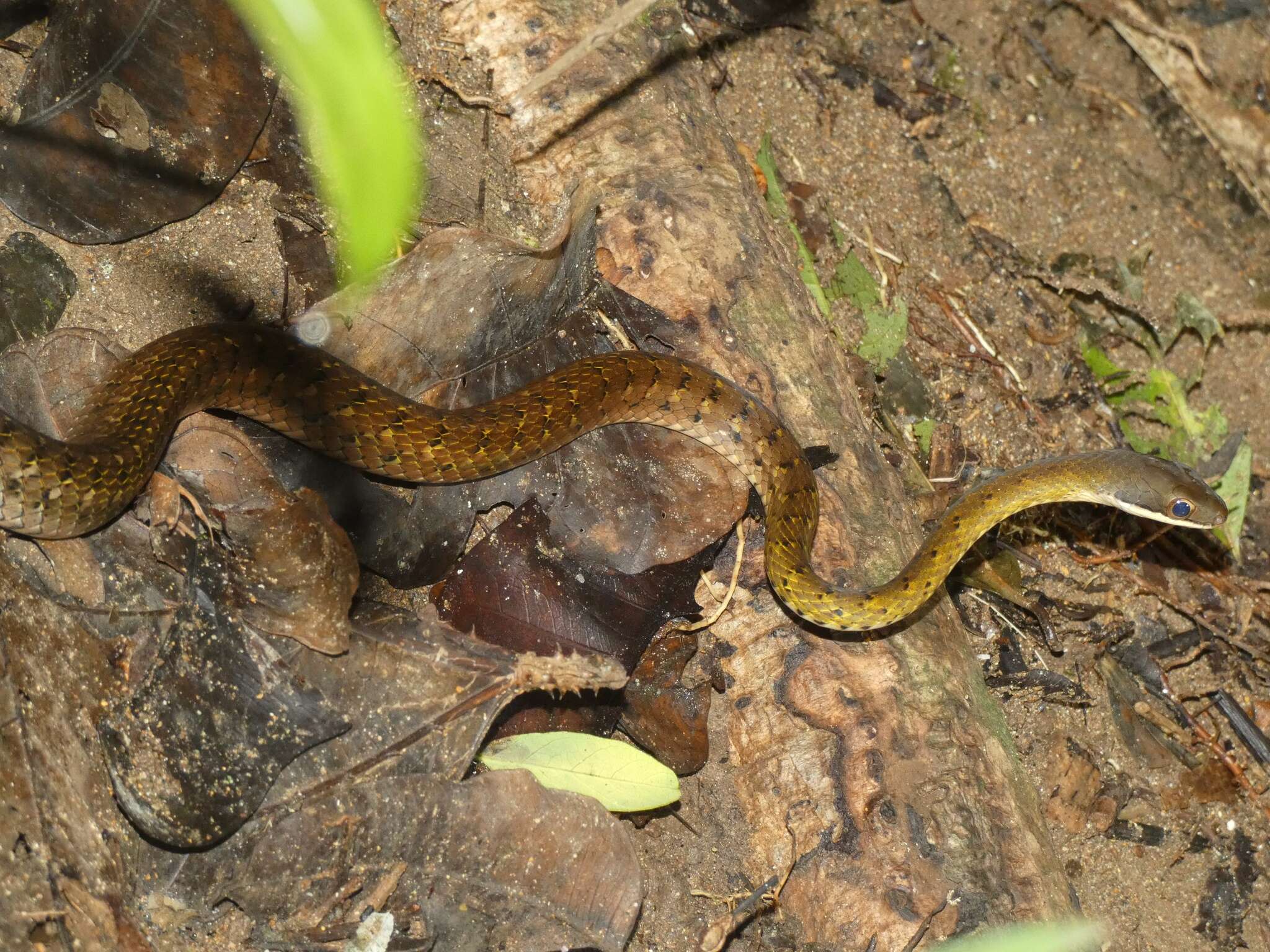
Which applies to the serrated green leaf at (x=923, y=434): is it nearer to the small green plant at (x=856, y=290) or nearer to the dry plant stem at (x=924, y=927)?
the small green plant at (x=856, y=290)

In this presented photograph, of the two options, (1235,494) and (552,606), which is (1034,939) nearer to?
(552,606)

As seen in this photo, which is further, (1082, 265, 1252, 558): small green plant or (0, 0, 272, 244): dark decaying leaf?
(1082, 265, 1252, 558): small green plant

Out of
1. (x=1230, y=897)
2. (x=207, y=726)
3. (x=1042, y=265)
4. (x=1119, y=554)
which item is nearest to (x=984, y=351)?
(x=1042, y=265)

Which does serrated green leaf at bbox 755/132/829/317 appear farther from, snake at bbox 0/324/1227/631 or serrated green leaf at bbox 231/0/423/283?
serrated green leaf at bbox 231/0/423/283

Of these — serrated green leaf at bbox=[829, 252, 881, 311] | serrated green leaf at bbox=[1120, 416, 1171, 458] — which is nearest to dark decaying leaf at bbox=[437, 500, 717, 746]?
serrated green leaf at bbox=[829, 252, 881, 311]

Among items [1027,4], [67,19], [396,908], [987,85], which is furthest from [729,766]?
[1027,4]

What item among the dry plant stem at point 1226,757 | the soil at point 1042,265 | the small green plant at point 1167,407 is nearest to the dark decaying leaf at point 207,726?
the soil at point 1042,265

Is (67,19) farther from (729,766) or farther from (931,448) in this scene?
(931,448)
